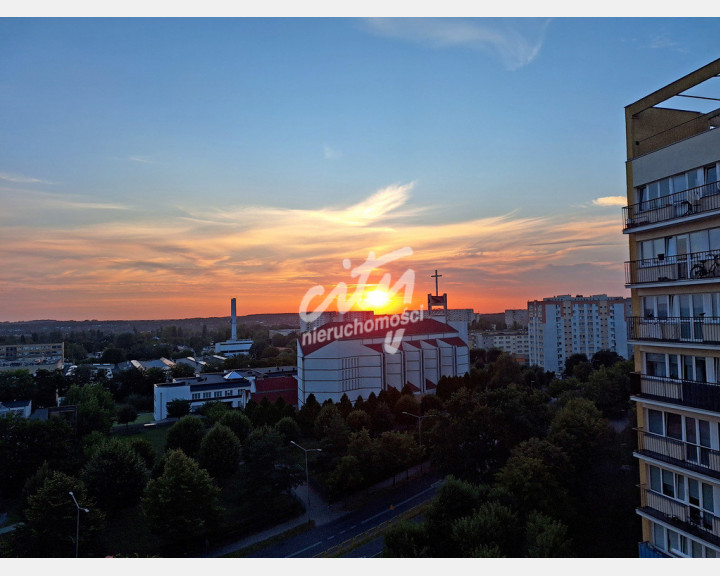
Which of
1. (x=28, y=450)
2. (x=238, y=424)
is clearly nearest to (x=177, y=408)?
(x=238, y=424)

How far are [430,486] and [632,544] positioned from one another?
8.38m

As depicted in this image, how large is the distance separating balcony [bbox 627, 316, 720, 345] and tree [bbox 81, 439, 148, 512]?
1703 centimetres

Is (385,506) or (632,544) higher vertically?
(632,544)

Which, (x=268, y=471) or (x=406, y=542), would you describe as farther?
(x=268, y=471)

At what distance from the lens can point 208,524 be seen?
50.3 feet

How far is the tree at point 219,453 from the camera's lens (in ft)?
64.7

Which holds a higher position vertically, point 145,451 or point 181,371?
point 181,371

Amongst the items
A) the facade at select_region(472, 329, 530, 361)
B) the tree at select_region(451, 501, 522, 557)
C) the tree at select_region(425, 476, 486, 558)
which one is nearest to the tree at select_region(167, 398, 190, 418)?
the tree at select_region(425, 476, 486, 558)

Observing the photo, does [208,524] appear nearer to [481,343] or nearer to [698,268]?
[698,268]

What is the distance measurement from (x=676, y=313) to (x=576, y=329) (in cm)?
4301

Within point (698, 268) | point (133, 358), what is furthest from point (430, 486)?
point (133, 358)

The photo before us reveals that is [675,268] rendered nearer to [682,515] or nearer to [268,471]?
[682,515]

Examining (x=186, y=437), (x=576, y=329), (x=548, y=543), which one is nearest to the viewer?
(x=548, y=543)

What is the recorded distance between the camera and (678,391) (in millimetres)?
7094
